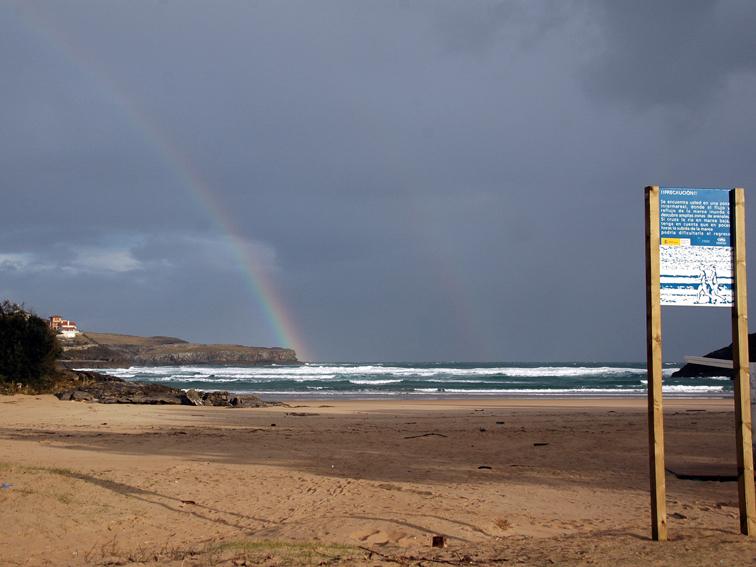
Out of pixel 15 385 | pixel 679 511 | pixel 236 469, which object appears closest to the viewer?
pixel 679 511

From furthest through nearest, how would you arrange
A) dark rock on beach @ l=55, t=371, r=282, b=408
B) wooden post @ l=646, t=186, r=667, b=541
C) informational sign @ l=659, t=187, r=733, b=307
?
1. dark rock on beach @ l=55, t=371, r=282, b=408
2. informational sign @ l=659, t=187, r=733, b=307
3. wooden post @ l=646, t=186, r=667, b=541

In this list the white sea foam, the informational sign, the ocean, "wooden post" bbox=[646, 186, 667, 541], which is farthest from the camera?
the white sea foam

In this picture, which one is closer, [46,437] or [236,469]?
[236,469]

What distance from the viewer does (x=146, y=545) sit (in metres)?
6.72

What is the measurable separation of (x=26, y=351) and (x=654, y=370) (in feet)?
89.1

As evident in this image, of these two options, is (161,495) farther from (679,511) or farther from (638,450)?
(638,450)

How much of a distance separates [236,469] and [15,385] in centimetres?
1946

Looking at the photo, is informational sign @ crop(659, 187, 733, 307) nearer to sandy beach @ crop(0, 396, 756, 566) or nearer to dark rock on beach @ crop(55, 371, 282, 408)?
sandy beach @ crop(0, 396, 756, 566)

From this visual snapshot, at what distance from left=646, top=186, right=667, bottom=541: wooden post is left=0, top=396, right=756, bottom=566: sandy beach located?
30cm

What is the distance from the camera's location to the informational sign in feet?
21.9

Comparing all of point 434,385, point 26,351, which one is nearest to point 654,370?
point 26,351

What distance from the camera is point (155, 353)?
133 m

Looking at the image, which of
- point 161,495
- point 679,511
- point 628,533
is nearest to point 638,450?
point 679,511

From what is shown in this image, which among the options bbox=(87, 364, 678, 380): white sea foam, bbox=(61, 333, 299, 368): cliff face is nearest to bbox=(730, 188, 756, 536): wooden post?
bbox=(87, 364, 678, 380): white sea foam
